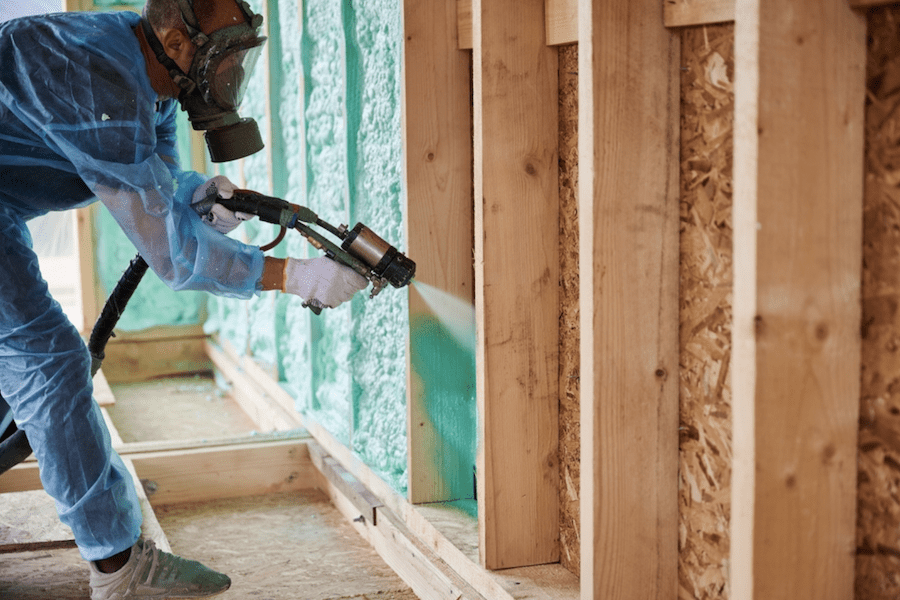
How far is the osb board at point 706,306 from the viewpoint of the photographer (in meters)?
1.34

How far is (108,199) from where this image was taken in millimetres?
1803

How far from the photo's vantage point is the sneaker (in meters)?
2.00

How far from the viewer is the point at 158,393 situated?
4.73 m

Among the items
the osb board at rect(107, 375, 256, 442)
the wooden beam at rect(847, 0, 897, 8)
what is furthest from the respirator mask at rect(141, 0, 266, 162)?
the osb board at rect(107, 375, 256, 442)

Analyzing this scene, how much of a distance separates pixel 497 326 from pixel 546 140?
399mm

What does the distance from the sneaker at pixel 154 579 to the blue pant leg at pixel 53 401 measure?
61mm

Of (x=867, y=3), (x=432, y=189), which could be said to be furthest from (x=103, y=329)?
(x=867, y=3)

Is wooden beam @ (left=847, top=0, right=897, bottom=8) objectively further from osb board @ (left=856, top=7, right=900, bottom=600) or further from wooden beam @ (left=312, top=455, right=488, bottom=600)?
wooden beam @ (left=312, top=455, right=488, bottom=600)

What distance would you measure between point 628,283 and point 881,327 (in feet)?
1.33

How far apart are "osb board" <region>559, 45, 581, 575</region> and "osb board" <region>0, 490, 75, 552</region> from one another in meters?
1.25

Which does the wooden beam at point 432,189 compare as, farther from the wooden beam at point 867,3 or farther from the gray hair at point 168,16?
the wooden beam at point 867,3

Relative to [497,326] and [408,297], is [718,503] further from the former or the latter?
[408,297]

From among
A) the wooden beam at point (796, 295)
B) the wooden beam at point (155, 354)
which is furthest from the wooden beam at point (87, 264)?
the wooden beam at point (796, 295)

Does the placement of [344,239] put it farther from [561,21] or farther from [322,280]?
[561,21]
